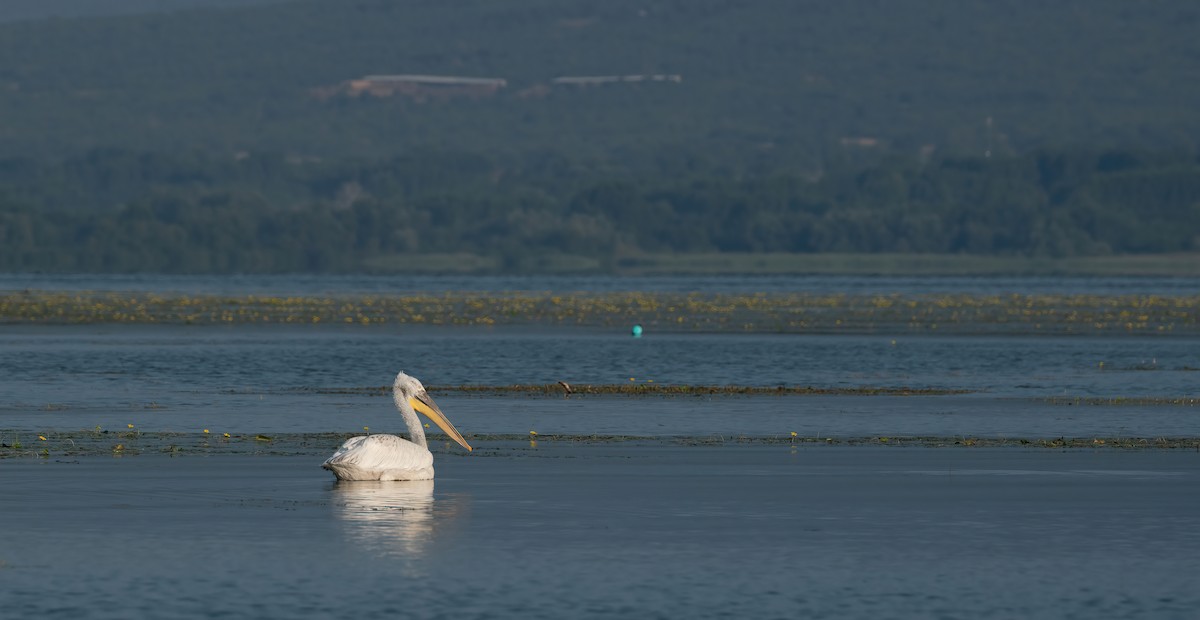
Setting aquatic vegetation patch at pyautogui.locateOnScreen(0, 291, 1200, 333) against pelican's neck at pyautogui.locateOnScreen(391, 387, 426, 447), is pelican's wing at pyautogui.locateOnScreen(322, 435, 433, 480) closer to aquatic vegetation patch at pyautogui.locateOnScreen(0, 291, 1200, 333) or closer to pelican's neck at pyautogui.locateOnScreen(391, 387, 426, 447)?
pelican's neck at pyautogui.locateOnScreen(391, 387, 426, 447)

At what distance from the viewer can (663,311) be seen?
94812 mm

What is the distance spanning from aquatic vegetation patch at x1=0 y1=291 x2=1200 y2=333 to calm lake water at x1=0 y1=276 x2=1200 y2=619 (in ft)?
115

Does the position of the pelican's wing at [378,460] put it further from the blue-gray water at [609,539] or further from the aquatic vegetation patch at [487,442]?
the aquatic vegetation patch at [487,442]

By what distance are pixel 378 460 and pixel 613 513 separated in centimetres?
349

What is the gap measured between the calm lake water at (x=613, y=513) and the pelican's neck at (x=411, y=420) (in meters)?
0.86

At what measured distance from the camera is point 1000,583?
18.3 m

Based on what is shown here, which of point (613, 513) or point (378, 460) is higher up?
point (378, 460)

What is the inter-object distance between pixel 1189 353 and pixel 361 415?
3074 cm

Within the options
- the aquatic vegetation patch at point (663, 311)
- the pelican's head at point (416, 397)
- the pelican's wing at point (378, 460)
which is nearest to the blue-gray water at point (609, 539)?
the pelican's wing at point (378, 460)

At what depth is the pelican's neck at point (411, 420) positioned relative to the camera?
25.7m

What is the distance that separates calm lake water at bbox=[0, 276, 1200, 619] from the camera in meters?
17.6

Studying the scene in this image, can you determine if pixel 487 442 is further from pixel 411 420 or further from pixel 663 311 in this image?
pixel 663 311

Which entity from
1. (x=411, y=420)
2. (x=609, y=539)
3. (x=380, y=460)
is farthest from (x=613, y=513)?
(x=411, y=420)

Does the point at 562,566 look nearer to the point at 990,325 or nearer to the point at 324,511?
the point at 324,511
